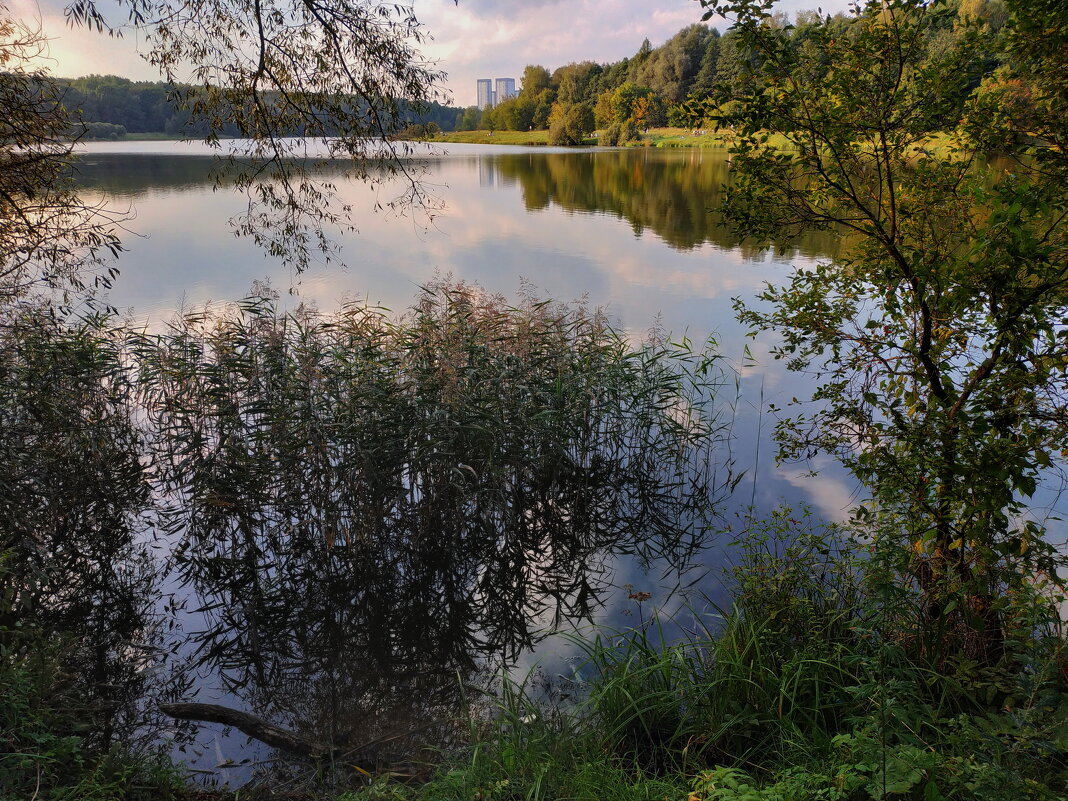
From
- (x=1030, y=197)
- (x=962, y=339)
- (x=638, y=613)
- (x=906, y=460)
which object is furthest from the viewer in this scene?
(x=638, y=613)

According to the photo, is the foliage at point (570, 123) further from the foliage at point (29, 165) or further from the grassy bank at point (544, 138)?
the foliage at point (29, 165)

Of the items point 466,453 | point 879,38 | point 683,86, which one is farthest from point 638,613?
point 683,86

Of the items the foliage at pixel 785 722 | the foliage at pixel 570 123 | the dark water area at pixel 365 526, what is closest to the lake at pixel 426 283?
the dark water area at pixel 365 526

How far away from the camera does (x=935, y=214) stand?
137 inches

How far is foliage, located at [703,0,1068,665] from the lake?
24.9 inches

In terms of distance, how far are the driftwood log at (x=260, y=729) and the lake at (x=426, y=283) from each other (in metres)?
0.07

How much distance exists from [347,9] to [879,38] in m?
4.25

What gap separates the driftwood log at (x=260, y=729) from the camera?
11.0ft

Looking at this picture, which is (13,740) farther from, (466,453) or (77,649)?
(466,453)

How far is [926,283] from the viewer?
2717 mm

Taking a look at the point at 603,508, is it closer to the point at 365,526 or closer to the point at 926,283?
the point at 365,526

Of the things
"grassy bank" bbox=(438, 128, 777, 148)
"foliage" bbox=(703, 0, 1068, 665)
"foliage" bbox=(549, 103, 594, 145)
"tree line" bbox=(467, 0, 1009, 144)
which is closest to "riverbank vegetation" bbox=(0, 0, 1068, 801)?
"foliage" bbox=(703, 0, 1068, 665)

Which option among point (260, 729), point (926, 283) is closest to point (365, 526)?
point (260, 729)

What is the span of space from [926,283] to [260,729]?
3903 millimetres
